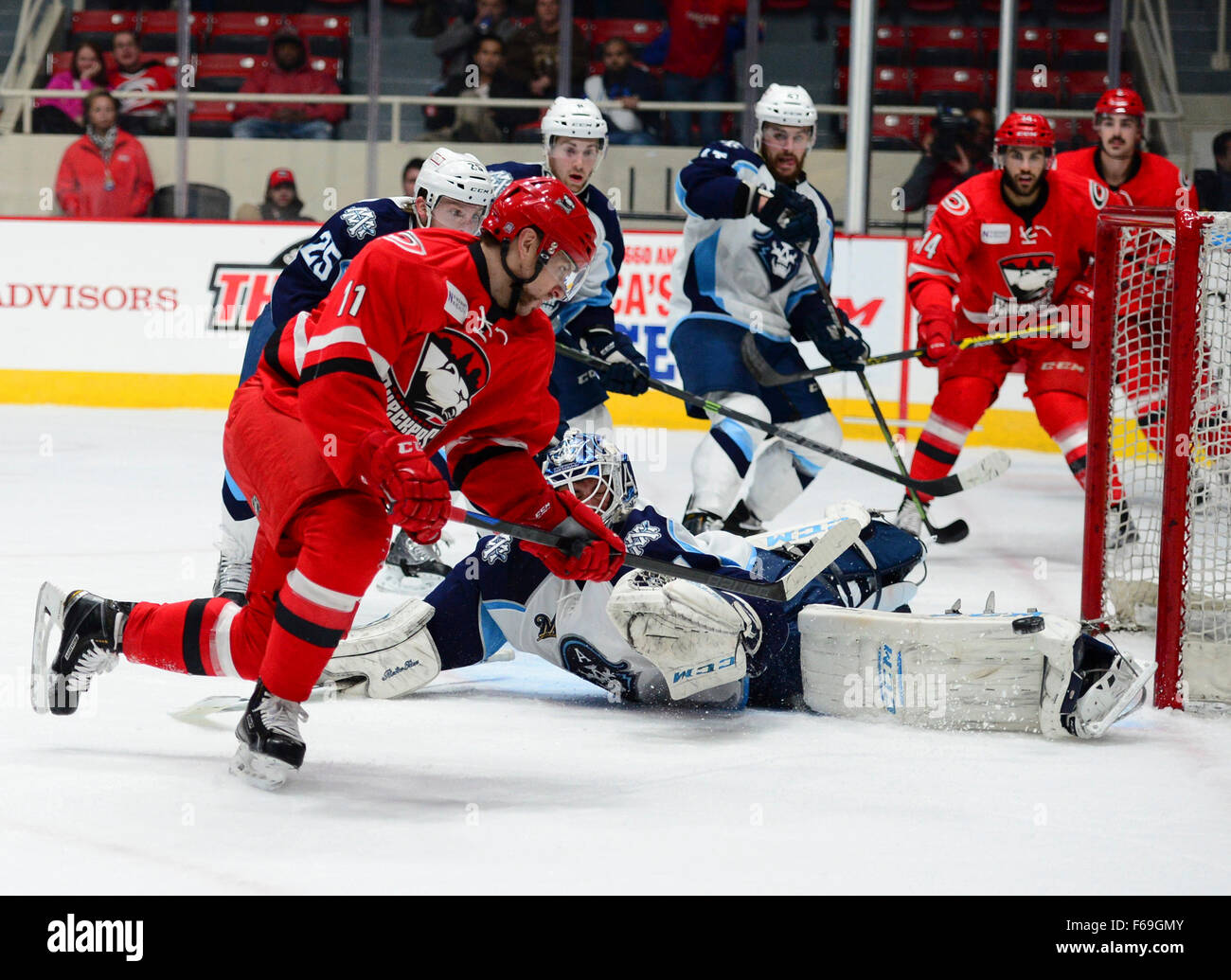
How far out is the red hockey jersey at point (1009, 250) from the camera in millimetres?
4867

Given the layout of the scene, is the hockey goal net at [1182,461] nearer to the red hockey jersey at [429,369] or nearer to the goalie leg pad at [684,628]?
the goalie leg pad at [684,628]

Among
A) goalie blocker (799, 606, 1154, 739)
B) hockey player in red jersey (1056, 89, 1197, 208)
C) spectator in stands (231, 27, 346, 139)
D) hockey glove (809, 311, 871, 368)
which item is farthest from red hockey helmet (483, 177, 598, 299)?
spectator in stands (231, 27, 346, 139)

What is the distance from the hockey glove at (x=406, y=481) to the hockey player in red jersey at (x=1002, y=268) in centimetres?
272

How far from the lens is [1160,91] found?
7.30m

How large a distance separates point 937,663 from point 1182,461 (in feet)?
2.32

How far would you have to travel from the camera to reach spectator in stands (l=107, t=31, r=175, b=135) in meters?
7.86

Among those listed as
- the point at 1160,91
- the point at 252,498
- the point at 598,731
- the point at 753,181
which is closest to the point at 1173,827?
the point at 598,731

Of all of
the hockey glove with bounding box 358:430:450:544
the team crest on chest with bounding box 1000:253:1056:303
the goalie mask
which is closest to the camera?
the hockey glove with bounding box 358:430:450:544

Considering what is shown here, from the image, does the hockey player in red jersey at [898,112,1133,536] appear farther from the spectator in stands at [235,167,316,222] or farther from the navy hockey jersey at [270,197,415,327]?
the spectator in stands at [235,167,316,222]

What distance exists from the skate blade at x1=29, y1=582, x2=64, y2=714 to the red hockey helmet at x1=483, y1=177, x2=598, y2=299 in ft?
3.01

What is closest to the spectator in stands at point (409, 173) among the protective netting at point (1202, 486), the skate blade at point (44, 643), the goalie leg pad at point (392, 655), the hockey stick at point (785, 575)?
the protective netting at point (1202, 486)

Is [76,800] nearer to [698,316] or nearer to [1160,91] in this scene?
[698,316]

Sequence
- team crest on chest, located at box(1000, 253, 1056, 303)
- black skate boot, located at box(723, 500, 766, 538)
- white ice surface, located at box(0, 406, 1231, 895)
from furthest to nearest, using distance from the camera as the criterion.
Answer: team crest on chest, located at box(1000, 253, 1056, 303) < black skate boot, located at box(723, 500, 766, 538) < white ice surface, located at box(0, 406, 1231, 895)

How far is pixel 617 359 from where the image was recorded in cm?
435
